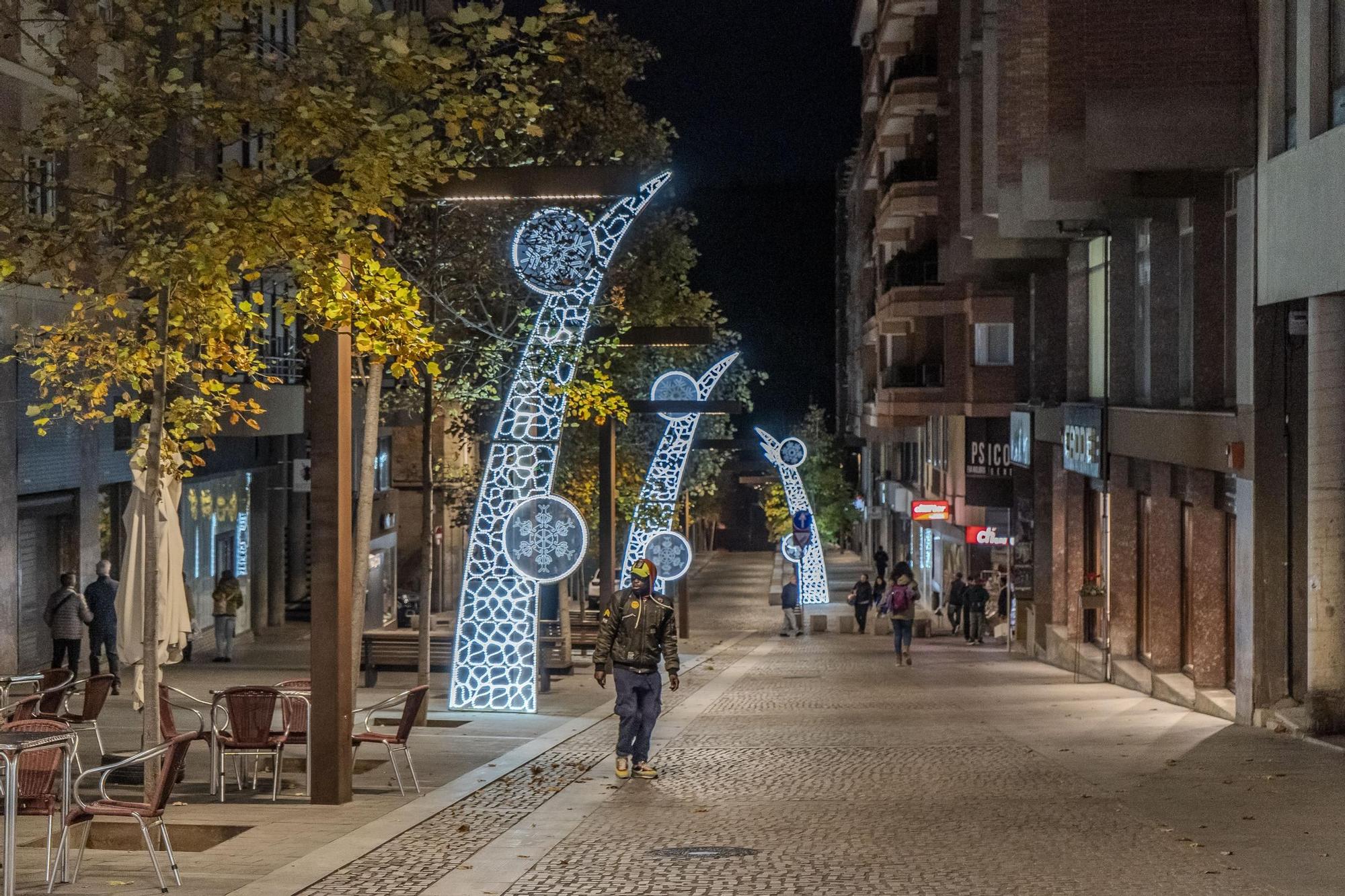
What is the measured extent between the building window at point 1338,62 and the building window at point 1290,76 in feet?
3.33

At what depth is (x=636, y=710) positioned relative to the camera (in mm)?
15016

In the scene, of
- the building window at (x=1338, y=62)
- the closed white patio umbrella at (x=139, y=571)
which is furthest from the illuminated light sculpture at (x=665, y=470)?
the building window at (x=1338, y=62)

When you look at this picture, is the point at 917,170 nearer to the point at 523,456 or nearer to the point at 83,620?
the point at 83,620

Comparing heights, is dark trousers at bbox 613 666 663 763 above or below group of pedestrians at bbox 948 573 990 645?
above

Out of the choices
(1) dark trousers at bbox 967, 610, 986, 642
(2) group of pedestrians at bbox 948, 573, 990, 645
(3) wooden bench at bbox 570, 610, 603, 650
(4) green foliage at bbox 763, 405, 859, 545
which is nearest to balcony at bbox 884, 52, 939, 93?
(2) group of pedestrians at bbox 948, 573, 990, 645

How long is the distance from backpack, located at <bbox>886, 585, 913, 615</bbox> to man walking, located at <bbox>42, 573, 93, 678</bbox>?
1406 cm

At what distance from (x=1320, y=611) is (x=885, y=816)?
6887 mm

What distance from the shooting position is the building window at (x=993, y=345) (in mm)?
49562

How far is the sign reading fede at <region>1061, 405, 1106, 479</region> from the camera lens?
2669 centimetres

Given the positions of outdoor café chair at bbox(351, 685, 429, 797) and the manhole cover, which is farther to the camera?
outdoor café chair at bbox(351, 685, 429, 797)

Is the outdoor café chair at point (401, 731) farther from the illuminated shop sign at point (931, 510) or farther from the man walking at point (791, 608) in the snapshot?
the illuminated shop sign at point (931, 510)

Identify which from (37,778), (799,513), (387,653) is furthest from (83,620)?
(799,513)

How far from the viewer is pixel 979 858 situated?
10.8 m

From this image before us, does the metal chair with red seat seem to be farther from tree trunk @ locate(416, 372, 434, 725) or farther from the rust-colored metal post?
tree trunk @ locate(416, 372, 434, 725)
